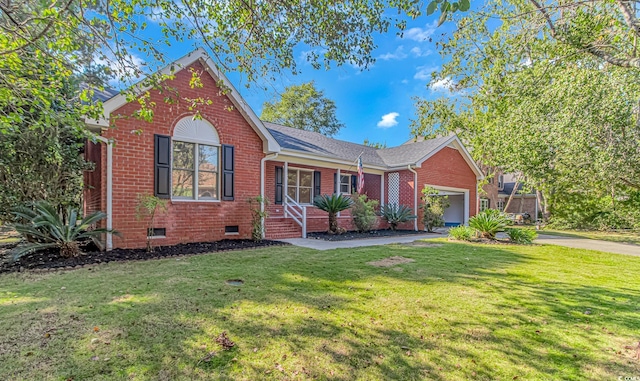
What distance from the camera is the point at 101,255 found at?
22.5 feet

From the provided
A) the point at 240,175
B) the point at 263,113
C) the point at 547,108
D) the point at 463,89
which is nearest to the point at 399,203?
the point at 547,108

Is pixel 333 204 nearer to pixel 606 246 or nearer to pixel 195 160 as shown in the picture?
pixel 195 160

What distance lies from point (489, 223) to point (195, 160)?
34.4ft

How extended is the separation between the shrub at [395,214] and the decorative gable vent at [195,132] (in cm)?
871

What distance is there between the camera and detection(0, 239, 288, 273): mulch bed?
19.4 feet

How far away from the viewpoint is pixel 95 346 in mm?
2695

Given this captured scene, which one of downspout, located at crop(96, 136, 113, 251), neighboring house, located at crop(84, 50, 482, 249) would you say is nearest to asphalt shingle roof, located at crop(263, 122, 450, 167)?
neighboring house, located at crop(84, 50, 482, 249)

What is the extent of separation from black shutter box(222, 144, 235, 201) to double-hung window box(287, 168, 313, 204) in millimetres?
3967

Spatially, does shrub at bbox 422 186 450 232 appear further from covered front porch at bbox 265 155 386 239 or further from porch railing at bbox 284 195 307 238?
porch railing at bbox 284 195 307 238

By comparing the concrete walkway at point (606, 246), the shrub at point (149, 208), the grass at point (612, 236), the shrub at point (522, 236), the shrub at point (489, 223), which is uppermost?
the shrub at point (149, 208)

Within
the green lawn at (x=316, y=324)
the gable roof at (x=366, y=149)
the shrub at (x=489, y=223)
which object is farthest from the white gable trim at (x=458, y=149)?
the green lawn at (x=316, y=324)

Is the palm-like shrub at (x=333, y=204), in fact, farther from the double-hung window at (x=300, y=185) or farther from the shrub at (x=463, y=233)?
the shrub at (x=463, y=233)

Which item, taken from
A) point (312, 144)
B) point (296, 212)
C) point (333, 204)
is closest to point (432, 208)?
point (333, 204)

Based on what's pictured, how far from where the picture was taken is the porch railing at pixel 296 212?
1135 centimetres
